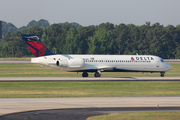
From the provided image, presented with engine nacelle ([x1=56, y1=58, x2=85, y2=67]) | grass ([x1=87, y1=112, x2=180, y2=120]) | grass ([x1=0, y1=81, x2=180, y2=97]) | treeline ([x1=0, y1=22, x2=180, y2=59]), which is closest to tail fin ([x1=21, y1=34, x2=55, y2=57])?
engine nacelle ([x1=56, y1=58, x2=85, y2=67])

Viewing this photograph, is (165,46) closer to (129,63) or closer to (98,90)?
(129,63)

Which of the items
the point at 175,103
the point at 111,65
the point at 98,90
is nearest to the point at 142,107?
the point at 175,103

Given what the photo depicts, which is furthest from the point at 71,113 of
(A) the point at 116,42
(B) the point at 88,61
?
(A) the point at 116,42

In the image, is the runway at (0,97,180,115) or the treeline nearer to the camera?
the runway at (0,97,180,115)

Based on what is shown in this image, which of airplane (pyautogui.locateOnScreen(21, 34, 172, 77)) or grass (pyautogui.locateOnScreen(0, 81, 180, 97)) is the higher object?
airplane (pyautogui.locateOnScreen(21, 34, 172, 77))

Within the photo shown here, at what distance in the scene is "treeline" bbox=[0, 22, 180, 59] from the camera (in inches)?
5492

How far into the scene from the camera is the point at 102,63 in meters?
49.8

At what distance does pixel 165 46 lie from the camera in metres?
140

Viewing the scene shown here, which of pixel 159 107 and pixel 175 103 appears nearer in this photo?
Result: pixel 159 107

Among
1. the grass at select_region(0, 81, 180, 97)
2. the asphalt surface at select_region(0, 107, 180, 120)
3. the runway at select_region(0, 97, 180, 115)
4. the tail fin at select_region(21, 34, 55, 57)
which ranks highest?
the tail fin at select_region(21, 34, 55, 57)

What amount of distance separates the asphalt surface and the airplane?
26176mm

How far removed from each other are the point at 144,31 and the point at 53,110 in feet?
452

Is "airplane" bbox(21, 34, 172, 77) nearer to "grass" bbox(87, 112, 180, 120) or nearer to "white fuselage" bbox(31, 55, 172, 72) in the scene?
"white fuselage" bbox(31, 55, 172, 72)

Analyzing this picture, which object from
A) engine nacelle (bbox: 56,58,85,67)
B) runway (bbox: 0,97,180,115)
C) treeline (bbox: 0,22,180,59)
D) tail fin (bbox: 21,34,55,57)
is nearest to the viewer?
runway (bbox: 0,97,180,115)
